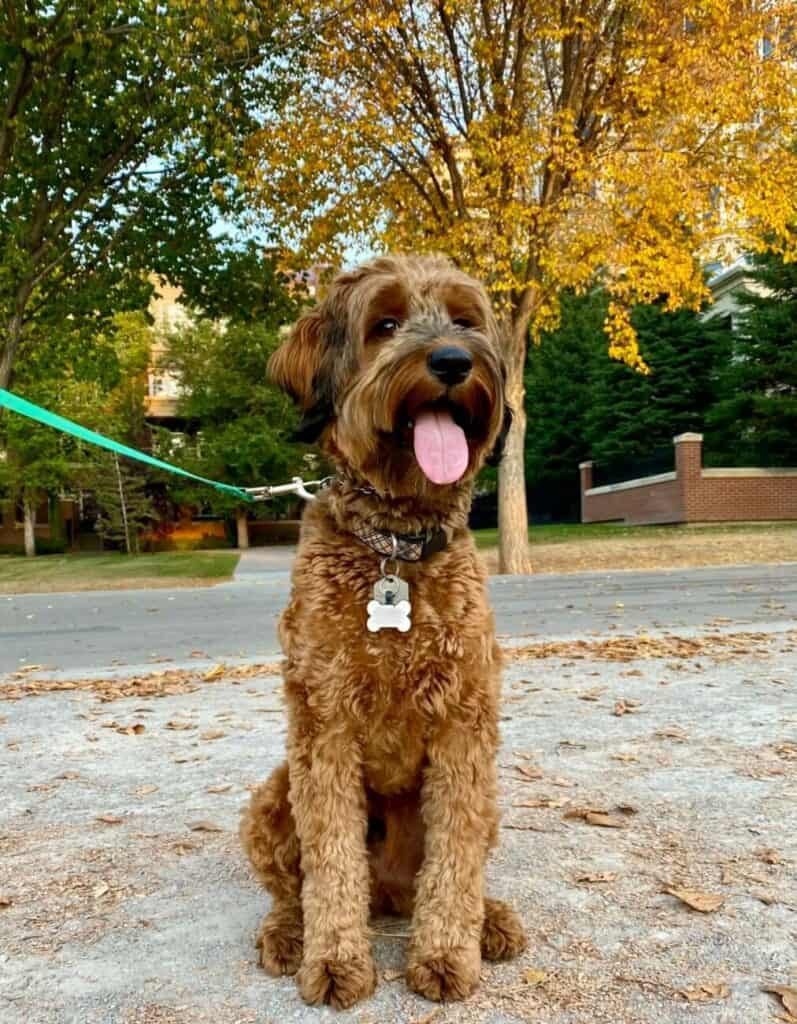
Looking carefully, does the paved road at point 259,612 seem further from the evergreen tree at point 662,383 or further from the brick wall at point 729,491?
the evergreen tree at point 662,383

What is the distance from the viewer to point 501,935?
2.35 metres

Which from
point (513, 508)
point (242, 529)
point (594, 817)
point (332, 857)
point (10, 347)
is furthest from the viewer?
point (242, 529)

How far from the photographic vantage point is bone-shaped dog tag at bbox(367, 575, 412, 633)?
7.21ft

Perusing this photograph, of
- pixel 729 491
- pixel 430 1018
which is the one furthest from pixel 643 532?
pixel 430 1018

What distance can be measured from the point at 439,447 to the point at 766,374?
26775mm

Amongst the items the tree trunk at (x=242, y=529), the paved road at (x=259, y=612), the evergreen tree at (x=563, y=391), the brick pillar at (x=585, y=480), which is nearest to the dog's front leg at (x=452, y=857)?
the paved road at (x=259, y=612)

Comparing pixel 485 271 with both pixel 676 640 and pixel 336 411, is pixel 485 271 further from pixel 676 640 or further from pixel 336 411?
pixel 336 411

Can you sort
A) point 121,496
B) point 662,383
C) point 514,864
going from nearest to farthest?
1. point 514,864
2. point 662,383
3. point 121,496

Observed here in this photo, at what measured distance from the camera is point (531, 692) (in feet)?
18.9

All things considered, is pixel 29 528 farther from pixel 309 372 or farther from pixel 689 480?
pixel 309 372

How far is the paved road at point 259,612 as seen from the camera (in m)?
8.58

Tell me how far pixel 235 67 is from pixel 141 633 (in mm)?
8982

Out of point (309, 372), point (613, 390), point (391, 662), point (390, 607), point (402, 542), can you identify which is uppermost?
point (613, 390)

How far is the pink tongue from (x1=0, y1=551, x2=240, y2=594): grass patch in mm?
15758
